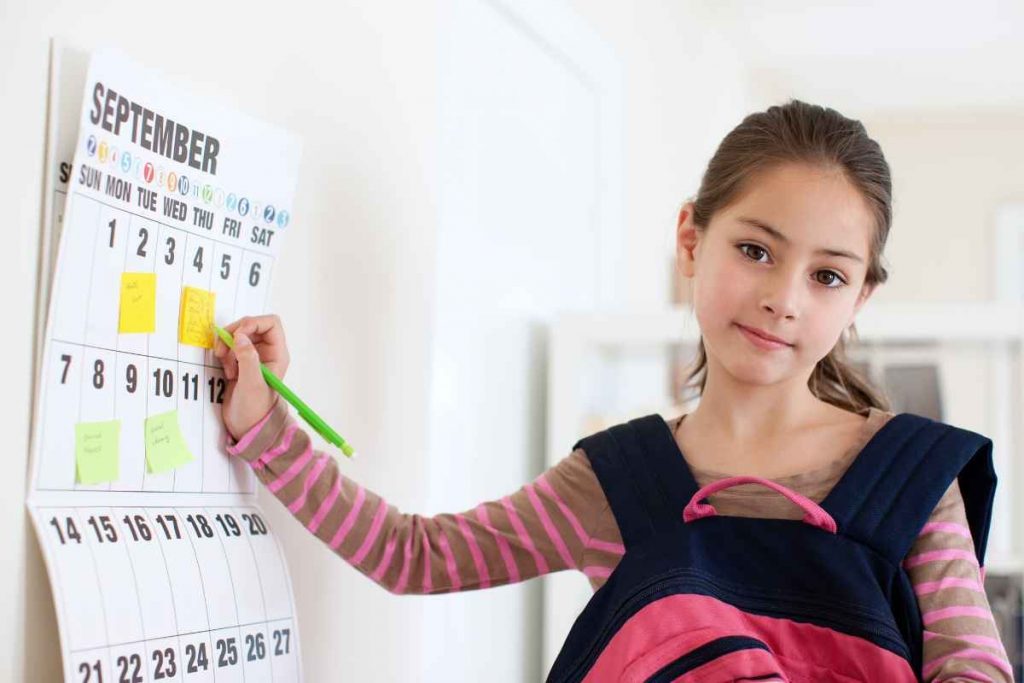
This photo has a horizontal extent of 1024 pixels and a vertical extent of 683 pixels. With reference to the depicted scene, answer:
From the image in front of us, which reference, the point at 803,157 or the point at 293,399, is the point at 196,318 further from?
the point at 803,157

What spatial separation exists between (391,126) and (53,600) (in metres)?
0.68

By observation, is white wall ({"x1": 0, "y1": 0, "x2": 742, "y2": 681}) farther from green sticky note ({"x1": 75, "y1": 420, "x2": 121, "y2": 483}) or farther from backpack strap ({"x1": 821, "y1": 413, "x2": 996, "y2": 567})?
backpack strap ({"x1": 821, "y1": 413, "x2": 996, "y2": 567})

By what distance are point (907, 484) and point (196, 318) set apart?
2.04 ft

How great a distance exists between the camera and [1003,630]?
189 cm

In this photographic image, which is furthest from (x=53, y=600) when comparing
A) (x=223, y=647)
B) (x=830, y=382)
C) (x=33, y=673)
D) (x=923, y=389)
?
(x=923, y=389)

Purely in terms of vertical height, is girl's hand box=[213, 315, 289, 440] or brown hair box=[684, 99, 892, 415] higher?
brown hair box=[684, 99, 892, 415]

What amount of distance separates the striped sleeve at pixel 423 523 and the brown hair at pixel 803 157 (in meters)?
0.30

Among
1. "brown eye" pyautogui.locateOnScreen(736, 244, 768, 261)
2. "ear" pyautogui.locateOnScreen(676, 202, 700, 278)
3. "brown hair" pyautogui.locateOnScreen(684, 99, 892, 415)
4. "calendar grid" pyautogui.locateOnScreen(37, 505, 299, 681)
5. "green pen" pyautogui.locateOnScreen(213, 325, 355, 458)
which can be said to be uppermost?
"brown hair" pyautogui.locateOnScreen(684, 99, 892, 415)

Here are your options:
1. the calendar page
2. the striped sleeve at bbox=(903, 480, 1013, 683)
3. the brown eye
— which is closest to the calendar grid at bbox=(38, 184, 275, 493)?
the calendar page

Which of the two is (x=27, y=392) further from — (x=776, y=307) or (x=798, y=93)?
(x=798, y=93)

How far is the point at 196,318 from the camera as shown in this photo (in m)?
1.04

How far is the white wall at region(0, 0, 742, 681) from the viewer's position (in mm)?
863

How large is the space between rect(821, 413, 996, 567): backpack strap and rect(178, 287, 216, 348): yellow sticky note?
1.80ft

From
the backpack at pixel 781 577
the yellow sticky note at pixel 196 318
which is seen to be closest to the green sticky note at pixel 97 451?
the yellow sticky note at pixel 196 318
